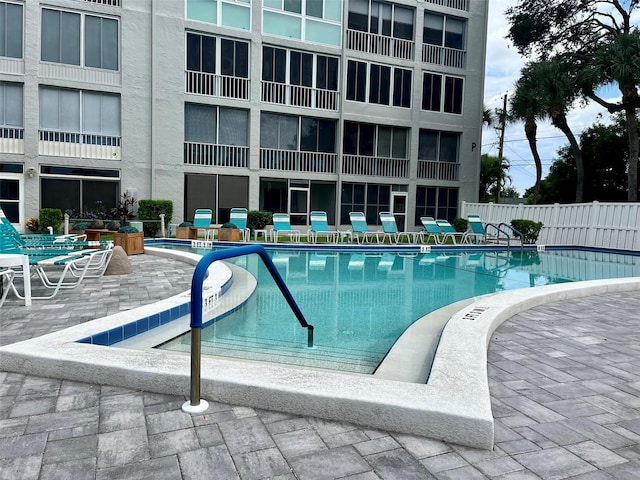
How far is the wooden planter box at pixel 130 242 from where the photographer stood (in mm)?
10133

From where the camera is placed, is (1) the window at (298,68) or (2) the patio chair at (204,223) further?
(1) the window at (298,68)

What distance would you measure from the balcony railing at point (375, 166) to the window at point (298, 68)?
3098 millimetres

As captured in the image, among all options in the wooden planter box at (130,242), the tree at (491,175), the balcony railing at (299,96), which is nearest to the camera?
the wooden planter box at (130,242)

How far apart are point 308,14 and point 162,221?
407 inches

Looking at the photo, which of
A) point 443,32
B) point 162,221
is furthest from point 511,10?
point 162,221

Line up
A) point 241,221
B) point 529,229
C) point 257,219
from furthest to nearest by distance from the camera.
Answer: point 257,219
point 529,229
point 241,221

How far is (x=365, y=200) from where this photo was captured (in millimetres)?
20234

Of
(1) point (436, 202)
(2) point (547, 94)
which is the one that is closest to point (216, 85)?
(1) point (436, 202)

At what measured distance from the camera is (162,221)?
15.4m

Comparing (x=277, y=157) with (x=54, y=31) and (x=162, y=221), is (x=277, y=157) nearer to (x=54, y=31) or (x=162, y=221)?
(x=162, y=221)

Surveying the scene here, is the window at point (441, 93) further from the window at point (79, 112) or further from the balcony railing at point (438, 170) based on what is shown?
the window at point (79, 112)

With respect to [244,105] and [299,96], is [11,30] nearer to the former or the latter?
[244,105]

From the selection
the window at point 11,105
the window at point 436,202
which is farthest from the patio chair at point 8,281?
the window at point 436,202

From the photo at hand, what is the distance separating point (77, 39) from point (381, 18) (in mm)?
12060
